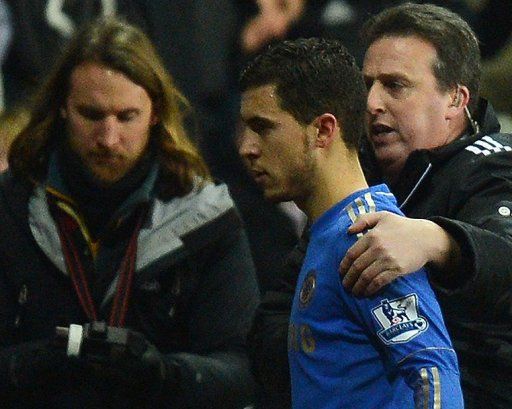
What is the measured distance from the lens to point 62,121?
331 cm

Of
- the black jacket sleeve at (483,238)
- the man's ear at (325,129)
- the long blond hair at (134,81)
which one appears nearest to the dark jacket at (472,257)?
the black jacket sleeve at (483,238)

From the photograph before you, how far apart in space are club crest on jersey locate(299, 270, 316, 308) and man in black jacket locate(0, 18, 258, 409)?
2.45ft

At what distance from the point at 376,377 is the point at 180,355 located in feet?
3.04

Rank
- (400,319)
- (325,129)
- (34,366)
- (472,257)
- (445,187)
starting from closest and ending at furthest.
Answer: (400,319), (472,257), (325,129), (445,187), (34,366)

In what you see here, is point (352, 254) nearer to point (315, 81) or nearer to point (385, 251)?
point (385, 251)

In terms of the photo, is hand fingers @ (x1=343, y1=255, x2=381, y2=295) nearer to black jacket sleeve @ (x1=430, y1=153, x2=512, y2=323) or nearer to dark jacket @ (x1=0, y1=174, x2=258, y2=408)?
black jacket sleeve @ (x1=430, y1=153, x2=512, y2=323)

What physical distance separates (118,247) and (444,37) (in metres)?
0.89

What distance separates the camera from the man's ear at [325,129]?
2.50 meters

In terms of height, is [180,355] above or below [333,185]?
below

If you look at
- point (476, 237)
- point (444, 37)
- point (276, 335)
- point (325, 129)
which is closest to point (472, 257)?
point (476, 237)

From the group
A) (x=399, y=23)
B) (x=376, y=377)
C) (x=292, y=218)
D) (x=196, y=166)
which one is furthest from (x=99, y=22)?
(x=376, y=377)

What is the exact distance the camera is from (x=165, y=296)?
3.17 meters

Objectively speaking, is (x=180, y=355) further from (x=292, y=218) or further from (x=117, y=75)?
(x=292, y=218)

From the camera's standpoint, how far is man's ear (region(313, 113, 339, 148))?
8.20 ft
